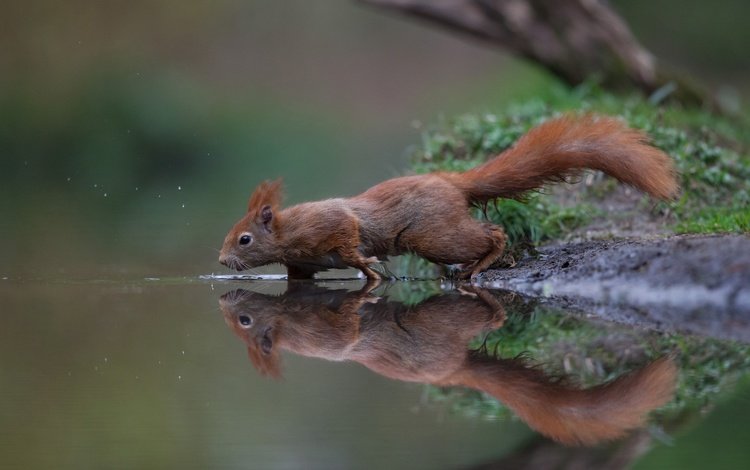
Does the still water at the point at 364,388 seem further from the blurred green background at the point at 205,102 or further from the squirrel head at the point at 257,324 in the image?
the blurred green background at the point at 205,102

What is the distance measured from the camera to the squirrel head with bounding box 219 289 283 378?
16.4 feet

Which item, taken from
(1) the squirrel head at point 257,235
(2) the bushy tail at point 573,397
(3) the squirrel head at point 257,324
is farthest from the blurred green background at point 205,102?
(2) the bushy tail at point 573,397

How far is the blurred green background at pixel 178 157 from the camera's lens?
4.16 m

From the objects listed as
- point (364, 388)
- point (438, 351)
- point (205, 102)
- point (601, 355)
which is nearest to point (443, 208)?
point (438, 351)

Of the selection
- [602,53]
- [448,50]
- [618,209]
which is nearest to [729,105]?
[602,53]

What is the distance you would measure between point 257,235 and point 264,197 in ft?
0.86

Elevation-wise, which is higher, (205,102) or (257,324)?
(257,324)

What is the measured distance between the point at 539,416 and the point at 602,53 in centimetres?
915

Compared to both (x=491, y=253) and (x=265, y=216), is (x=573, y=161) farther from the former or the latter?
(x=265, y=216)

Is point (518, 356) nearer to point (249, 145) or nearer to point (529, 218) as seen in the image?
point (529, 218)

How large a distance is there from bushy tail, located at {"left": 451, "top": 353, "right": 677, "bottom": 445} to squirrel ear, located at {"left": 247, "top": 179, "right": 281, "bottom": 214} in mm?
2969

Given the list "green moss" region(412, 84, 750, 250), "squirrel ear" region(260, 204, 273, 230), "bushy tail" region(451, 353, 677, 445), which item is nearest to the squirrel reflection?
"bushy tail" region(451, 353, 677, 445)

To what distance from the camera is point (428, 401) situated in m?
4.13

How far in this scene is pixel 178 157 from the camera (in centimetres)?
1761
